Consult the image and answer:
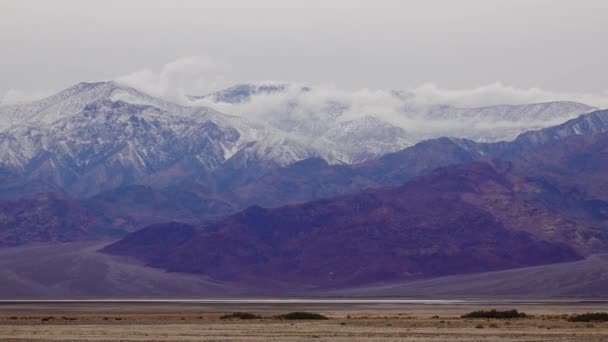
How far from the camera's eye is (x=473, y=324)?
105688 millimetres

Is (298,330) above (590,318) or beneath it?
beneath

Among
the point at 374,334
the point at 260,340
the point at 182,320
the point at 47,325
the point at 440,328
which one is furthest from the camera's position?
the point at 182,320

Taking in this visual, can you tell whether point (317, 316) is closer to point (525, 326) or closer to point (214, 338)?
point (525, 326)

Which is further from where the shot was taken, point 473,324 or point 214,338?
point 473,324

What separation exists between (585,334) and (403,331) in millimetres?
14829

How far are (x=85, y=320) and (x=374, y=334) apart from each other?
40.4 metres

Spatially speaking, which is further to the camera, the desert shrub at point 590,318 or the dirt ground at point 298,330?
the desert shrub at point 590,318

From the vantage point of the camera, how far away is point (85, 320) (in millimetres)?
121938

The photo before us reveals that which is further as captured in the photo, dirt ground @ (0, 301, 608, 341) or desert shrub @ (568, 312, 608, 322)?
desert shrub @ (568, 312, 608, 322)

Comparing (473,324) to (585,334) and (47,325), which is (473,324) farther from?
(47,325)

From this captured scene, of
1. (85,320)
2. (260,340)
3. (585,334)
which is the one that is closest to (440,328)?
(585,334)

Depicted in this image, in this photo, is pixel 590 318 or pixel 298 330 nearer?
pixel 298 330

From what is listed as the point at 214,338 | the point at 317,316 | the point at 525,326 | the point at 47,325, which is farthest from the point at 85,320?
the point at 525,326

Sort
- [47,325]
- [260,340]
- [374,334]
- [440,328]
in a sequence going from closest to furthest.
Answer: [260,340] < [374,334] < [440,328] < [47,325]
